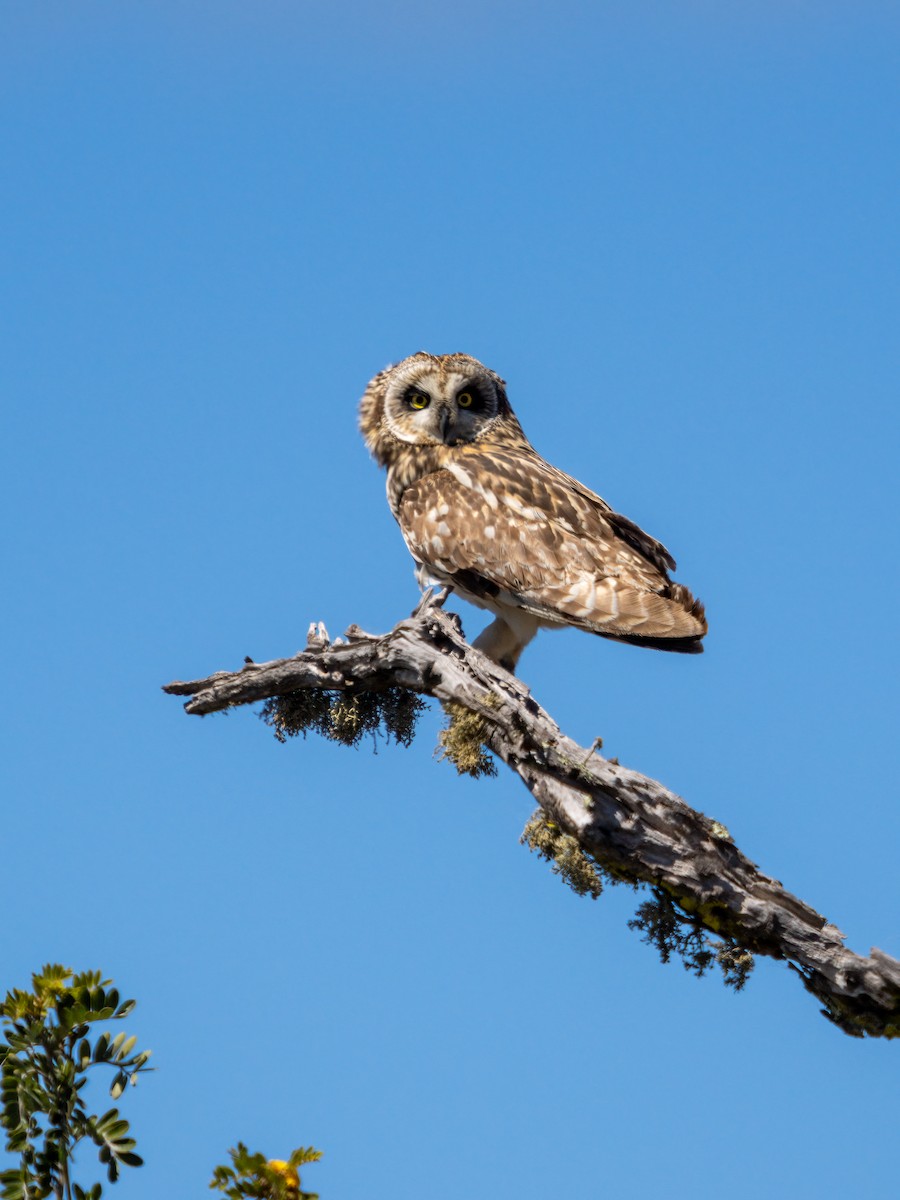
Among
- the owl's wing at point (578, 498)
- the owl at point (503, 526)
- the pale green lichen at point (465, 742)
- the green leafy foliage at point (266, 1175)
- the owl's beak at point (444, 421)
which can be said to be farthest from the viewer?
the owl's beak at point (444, 421)

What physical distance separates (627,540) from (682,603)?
1.04m

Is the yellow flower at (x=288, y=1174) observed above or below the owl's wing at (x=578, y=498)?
below

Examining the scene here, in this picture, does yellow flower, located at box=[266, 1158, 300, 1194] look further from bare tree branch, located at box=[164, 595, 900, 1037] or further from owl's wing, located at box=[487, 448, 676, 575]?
owl's wing, located at box=[487, 448, 676, 575]

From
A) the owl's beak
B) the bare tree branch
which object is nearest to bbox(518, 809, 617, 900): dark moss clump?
the bare tree branch

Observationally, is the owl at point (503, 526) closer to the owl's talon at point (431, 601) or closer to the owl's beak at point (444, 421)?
the owl's beak at point (444, 421)

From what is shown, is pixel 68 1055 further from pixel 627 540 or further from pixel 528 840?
pixel 627 540

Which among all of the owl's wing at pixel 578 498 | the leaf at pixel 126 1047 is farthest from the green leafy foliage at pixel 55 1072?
the owl's wing at pixel 578 498

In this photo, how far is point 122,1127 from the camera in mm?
3857

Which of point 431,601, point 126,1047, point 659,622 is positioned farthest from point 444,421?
point 126,1047

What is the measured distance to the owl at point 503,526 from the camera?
285 inches

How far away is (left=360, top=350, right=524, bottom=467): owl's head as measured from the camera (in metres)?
9.13

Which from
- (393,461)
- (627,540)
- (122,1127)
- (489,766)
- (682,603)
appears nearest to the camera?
(122,1127)

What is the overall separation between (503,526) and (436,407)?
149 cm

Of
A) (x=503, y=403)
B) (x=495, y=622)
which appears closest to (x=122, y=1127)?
(x=495, y=622)
